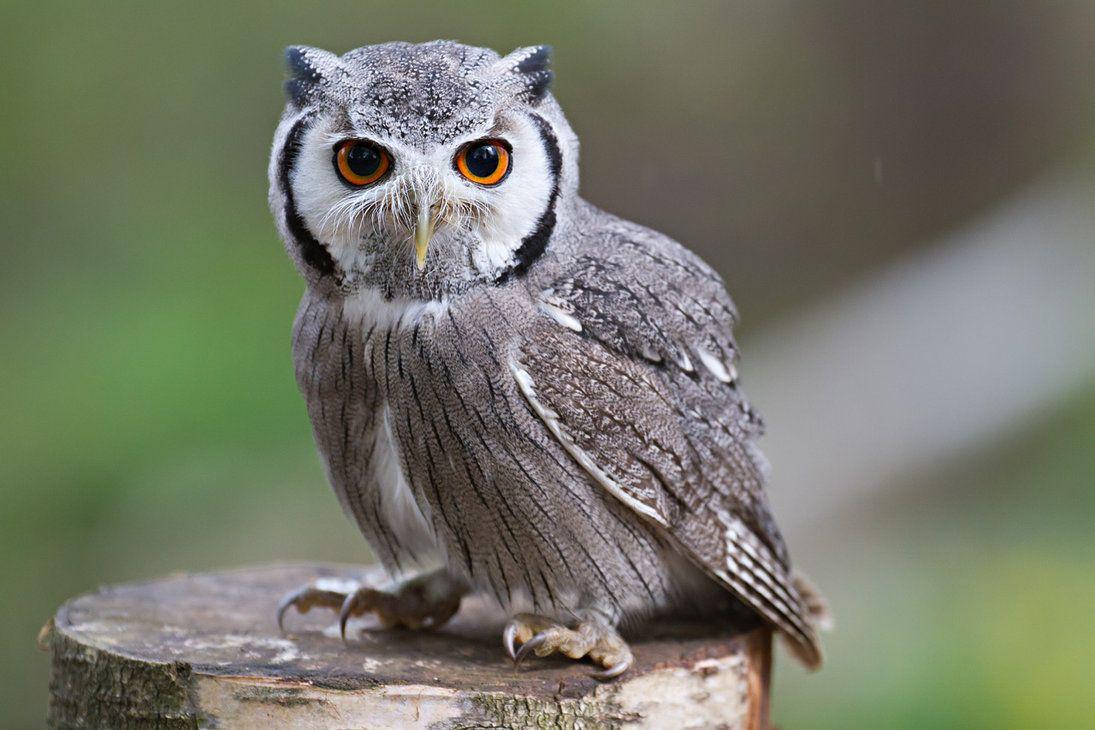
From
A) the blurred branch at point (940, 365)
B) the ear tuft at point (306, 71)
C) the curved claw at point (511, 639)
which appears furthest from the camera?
the blurred branch at point (940, 365)

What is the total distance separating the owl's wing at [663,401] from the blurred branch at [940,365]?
9.56 ft

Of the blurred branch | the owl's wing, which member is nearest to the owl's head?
the owl's wing

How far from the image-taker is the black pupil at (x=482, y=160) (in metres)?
1.92

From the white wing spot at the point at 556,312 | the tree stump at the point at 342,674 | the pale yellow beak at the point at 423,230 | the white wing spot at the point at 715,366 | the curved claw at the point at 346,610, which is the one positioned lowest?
the tree stump at the point at 342,674

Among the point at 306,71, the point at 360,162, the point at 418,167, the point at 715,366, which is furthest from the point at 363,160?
the point at 715,366

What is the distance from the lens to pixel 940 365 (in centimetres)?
518

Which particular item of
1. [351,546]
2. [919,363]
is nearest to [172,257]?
[351,546]

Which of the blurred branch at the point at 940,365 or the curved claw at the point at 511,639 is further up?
the blurred branch at the point at 940,365

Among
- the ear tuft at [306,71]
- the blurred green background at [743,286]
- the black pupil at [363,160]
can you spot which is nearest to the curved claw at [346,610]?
the black pupil at [363,160]

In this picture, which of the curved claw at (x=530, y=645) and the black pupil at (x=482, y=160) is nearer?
the black pupil at (x=482, y=160)

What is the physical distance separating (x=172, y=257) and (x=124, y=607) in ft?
10.6

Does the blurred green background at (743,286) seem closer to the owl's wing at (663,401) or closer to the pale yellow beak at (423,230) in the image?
the owl's wing at (663,401)

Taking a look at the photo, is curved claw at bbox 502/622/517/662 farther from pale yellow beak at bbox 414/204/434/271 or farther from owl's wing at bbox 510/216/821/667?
pale yellow beak at bbox 414/204/434/271

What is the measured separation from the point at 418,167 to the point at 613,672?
3.00 ft
